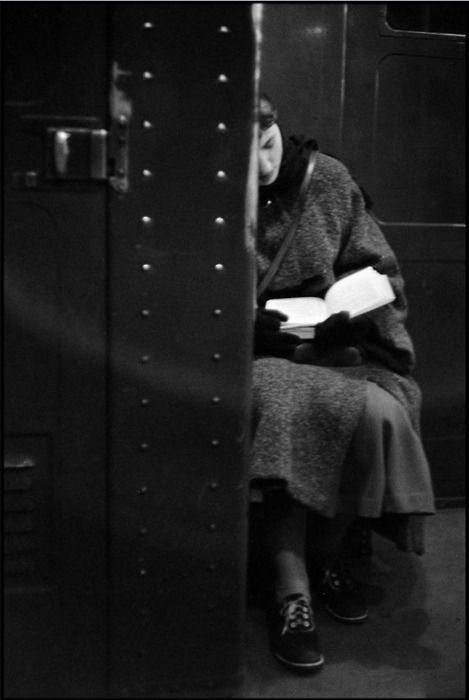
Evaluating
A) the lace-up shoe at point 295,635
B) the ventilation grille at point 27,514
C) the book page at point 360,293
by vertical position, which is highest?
the book page at point 360,293

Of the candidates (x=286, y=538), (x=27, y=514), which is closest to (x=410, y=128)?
(x=286, y=538)

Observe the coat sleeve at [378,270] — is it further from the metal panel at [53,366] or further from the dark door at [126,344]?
the metal panel at [53,366]

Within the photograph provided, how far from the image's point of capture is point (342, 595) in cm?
215

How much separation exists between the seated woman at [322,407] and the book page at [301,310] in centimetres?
4

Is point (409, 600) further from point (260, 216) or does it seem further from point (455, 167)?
point (455, 167)

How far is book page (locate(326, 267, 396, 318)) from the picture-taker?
6.43ft

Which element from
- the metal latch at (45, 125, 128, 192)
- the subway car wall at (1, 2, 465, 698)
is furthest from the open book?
the metal latch at (45, 125, 128, 192)

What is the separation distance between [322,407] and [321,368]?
5.6 inches

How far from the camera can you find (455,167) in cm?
286

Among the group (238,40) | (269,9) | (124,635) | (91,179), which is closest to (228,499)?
(124,635)

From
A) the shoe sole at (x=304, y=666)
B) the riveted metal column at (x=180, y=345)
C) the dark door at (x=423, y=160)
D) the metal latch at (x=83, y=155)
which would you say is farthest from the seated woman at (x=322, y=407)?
the metal latch at (x=83, y=155)

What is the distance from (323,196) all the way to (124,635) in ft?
4.41

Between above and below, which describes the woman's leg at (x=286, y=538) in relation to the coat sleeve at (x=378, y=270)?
below

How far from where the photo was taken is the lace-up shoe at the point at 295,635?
71.7 inches
